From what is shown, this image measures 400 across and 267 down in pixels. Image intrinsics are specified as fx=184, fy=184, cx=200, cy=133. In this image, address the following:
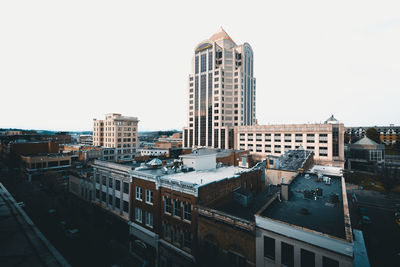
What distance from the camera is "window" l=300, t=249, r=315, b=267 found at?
1411 cm

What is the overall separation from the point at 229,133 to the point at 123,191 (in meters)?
82.9

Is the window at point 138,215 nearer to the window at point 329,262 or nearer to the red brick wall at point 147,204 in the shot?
the red brick wall at point 147,204

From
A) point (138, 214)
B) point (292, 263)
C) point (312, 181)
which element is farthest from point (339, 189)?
point (138, 214)

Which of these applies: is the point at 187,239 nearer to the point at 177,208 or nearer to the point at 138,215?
the point at 177,208

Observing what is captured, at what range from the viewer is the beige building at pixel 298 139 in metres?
80.0

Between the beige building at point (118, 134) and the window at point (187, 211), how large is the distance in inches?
3515

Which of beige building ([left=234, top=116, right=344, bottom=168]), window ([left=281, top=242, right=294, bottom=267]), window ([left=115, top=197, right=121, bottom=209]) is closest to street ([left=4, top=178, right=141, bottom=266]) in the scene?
window ([left=115, top=197, right=121, bottom=209])

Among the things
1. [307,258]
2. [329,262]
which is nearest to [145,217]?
[307,258]

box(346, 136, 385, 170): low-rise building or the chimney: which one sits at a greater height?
the chimney

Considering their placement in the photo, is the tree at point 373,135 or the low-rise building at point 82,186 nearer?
the low-rise building at point 82,186

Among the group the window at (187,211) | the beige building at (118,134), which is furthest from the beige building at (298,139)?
the window at (187,211)

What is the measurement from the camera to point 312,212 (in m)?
18.2

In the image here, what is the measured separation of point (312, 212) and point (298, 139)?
255 feet

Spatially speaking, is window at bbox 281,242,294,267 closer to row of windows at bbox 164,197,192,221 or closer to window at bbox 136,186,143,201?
row of windows at bbox 164,197,192,221
